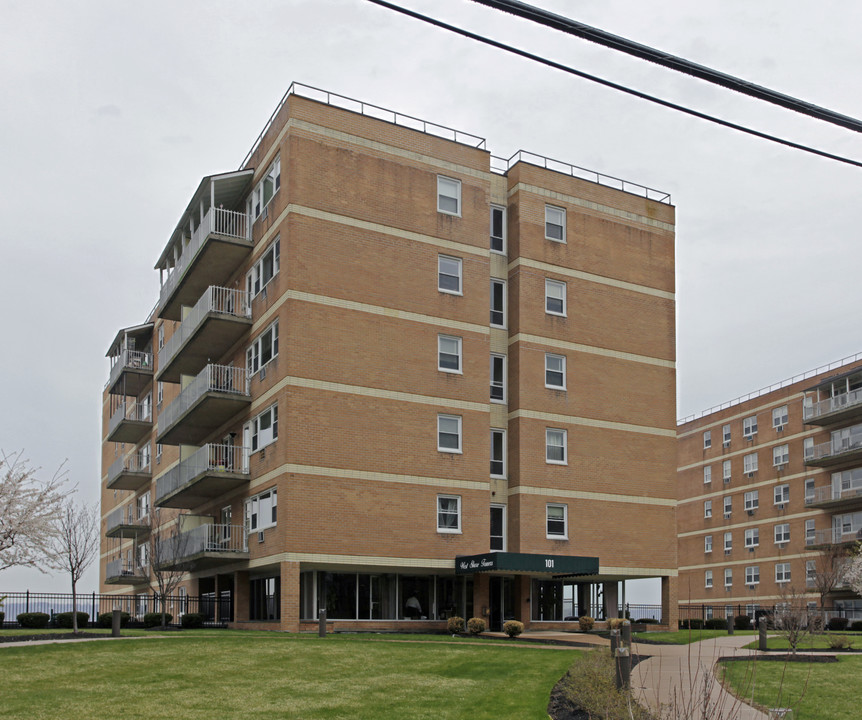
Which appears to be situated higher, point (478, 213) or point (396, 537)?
point (478, 213)

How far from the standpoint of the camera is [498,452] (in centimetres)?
3866

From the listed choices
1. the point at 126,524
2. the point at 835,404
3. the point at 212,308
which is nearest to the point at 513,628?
the point at 212,308

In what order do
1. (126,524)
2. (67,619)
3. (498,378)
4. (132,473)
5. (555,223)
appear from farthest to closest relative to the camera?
(132,473) → (126,524) → (555,223) → (67,619) → (498,378)

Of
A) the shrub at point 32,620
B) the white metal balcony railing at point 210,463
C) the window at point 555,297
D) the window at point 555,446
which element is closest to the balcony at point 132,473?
the white metal balcony railing at point 210,463

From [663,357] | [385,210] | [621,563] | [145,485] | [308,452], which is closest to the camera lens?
[308,452]

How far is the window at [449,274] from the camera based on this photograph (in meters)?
37.8

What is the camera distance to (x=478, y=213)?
128 ft

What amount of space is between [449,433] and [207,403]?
9344mm

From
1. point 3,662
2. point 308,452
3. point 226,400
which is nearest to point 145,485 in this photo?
point 226,400

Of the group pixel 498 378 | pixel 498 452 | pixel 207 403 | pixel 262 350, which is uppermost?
pixel 262 350

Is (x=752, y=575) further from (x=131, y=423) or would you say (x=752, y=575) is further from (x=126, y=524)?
(x=131, y=423)

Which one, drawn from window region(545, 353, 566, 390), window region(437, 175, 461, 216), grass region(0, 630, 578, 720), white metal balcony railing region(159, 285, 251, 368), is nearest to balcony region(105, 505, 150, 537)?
Result: white metal balcony railing region(159, 285, 251, 368)

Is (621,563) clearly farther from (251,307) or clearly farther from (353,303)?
(251,307)

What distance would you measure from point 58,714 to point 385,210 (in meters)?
25.0
